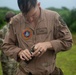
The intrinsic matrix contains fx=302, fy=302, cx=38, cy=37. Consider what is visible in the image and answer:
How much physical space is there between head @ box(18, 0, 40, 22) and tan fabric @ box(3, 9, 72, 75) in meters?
0.08

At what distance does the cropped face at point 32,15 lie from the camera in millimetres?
2828

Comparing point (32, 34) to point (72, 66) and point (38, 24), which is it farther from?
point (72, 66)

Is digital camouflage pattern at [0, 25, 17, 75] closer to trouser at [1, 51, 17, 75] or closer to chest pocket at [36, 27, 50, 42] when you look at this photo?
trouser at [1, 51, 17, 75]

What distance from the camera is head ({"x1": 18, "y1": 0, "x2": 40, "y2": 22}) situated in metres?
2.76

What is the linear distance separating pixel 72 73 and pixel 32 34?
6.28 meters

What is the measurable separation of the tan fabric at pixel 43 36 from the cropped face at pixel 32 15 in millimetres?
52

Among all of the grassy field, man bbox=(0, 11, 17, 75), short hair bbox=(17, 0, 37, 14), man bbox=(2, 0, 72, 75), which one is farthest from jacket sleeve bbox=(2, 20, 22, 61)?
the grassy field

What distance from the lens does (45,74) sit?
9.82 feet

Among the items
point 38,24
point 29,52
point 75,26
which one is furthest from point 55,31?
point 75,26

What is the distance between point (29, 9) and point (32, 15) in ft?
0.35

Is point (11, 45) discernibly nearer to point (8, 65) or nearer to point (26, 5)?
point (26, 5)

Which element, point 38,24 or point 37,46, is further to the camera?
point 38,24

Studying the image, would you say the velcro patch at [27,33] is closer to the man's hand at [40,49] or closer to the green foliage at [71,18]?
the man's hand at [40,49]

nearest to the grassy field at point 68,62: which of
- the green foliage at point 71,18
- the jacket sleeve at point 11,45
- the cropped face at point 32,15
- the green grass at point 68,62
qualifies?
the green grass at point 68,62
